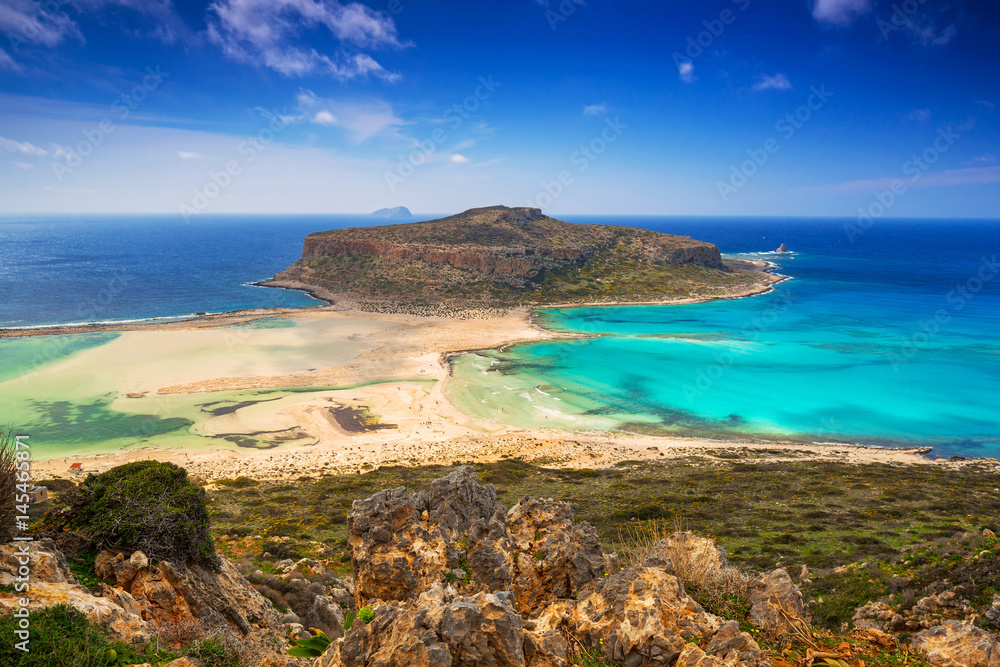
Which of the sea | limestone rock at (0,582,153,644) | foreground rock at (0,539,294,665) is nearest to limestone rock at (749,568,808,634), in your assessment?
foreground rock at (0,539,294,665)

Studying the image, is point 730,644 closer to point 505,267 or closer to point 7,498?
point 7,498

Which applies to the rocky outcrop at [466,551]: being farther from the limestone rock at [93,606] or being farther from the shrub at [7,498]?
the shrub at [7,498]

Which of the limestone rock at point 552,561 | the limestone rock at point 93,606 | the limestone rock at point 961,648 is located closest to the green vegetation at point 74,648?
the limestone rock at point 93,606

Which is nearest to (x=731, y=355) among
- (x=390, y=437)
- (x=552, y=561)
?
(x=390, y=437)

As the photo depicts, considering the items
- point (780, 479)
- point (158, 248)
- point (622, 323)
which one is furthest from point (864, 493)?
point (158, 248)

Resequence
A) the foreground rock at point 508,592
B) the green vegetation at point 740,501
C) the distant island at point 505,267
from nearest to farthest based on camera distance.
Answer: the foreground rock at point 508,592 < the green vegetation at point 740,501 < the distant island at point 505,267

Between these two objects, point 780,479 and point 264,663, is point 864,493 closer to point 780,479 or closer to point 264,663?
point 780,479
